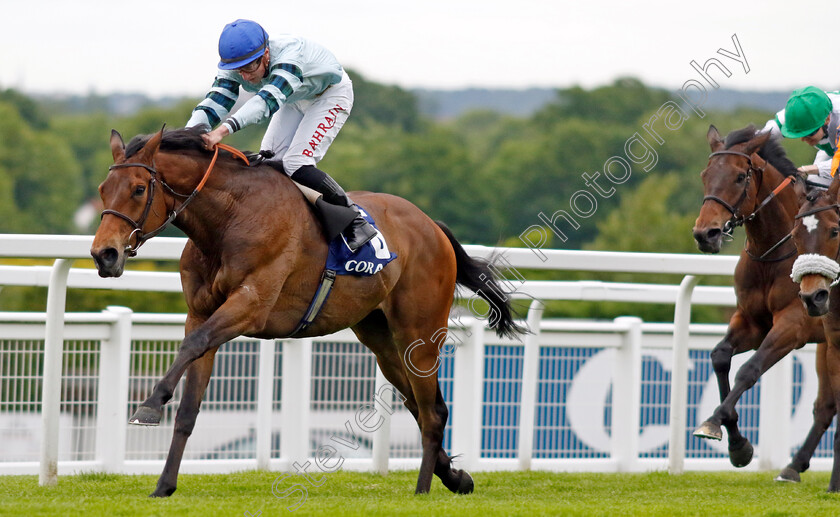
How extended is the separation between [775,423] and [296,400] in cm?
A: 327

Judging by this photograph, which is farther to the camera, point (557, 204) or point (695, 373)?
point (557, 204)

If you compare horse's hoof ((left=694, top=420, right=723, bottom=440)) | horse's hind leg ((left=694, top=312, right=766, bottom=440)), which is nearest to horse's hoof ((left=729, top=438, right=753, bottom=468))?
horse's hind leg ((left=694, top=312, right=766, bottom=440))

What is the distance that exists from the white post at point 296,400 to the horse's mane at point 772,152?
2695 millimetres

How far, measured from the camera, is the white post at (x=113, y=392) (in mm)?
5992

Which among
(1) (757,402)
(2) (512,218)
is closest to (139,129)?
(2) (512,218)

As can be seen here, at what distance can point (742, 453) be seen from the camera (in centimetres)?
607

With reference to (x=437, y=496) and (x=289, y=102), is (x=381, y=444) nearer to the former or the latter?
(x=437, y=496)

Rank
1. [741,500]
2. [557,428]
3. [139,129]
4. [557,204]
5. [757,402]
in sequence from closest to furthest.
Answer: [741,500] → [557,428] → [757,402] → [557,204] → [139,129]

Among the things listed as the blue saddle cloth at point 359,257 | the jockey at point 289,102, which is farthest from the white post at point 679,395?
the jockey at point 289,102

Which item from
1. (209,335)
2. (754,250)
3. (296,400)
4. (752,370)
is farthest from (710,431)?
(209,335)

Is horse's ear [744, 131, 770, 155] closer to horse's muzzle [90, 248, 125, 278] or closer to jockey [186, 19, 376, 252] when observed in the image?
jockey [186, 19, 376, 252]

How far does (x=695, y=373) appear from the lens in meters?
7.81

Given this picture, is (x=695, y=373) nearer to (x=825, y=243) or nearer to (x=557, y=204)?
(x=825, y=243)

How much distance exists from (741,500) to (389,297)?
2.01 m
